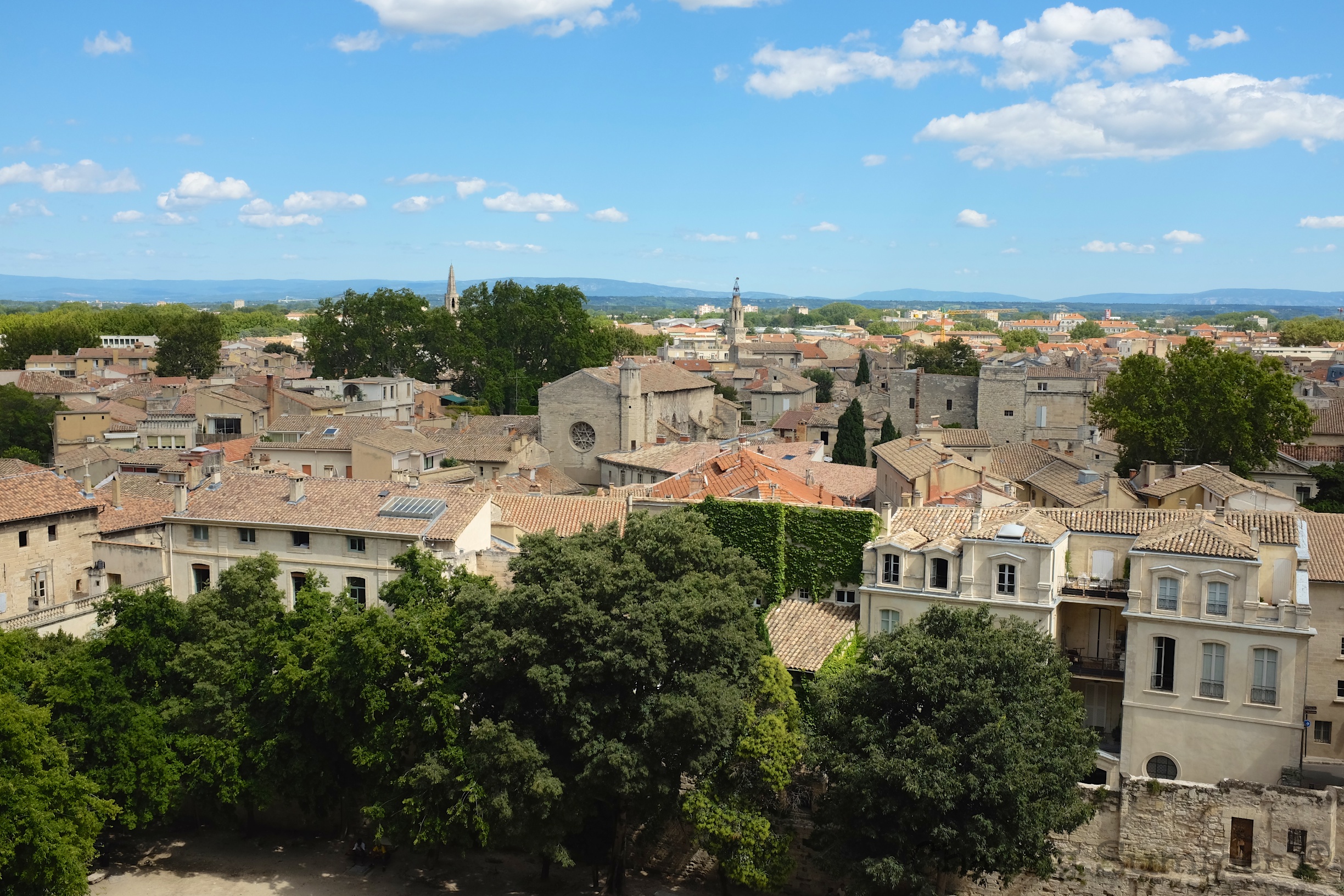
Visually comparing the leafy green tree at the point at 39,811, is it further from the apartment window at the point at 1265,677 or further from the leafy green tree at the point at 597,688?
the apartment window at the point at 1265,677

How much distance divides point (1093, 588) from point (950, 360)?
276 ft

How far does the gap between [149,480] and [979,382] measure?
2109 inches

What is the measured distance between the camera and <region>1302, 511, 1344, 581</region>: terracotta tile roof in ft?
97.9

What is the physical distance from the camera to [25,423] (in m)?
73.4

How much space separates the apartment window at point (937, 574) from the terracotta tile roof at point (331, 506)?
45.7ft

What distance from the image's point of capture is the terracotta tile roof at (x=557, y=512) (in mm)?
37406

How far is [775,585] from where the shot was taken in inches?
1278

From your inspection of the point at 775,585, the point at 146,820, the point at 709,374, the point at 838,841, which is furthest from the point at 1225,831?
the point at 709,374

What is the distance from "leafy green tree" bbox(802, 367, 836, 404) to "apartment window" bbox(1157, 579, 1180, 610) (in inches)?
3402

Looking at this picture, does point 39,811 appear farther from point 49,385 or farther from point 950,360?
point 950,360

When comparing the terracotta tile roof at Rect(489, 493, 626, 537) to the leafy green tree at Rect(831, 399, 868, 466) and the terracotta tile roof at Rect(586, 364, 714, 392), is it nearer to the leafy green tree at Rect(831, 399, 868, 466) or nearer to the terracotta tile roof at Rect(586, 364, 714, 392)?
the leafy green tree at Rect(831, 399, 868, 466)

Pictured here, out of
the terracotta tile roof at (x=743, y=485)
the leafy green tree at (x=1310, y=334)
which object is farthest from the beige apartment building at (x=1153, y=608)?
the leafy green tree at (x=1310, y=334)

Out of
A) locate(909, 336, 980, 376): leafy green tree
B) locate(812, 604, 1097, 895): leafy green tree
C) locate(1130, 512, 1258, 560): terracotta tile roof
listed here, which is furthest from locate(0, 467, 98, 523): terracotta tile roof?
locate(909, 336, 980, 376): leafy green tree

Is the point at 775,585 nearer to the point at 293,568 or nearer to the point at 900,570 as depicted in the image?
the point at 900,570
